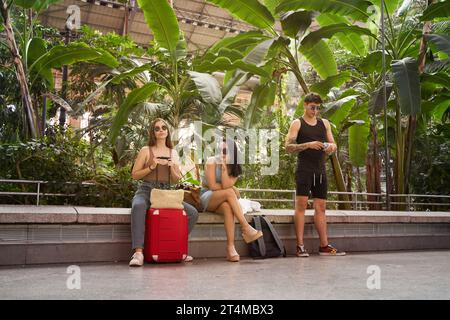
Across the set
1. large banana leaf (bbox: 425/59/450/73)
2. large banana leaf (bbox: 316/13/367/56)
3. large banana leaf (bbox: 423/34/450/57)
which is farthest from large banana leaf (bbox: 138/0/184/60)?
large banana leaf (bbox: 425/59/450/73)

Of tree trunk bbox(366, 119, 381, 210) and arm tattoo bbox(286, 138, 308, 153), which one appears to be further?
tree trunk bbox(366, 119, 381, 210)

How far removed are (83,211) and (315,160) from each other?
233 centimetres

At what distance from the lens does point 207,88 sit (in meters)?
6.06

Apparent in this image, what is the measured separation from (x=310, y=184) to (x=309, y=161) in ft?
0.78

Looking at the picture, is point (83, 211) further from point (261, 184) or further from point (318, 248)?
point (261, 184)

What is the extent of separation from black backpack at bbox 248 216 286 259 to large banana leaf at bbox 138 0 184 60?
3116mm

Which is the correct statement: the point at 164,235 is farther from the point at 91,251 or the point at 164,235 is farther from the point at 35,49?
the point at 35,49

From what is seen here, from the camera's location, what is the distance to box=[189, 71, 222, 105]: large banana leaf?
236 inches

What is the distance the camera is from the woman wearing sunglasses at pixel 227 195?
15.0ft

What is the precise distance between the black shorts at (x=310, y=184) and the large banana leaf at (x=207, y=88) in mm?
1654

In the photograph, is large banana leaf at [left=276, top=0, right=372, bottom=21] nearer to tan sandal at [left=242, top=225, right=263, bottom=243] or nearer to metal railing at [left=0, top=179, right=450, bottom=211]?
metal railing at [left=0, top=179, right=450, bottom=211]

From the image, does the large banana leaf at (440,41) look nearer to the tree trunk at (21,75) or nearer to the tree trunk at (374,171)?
the tree trunk at (374,171)

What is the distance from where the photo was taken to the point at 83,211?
4.25 m

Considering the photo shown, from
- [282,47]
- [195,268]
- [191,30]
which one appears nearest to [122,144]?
[282,47]
